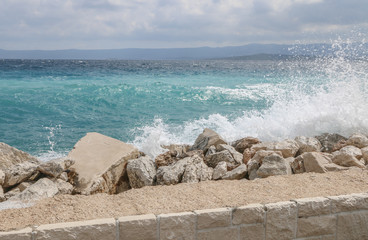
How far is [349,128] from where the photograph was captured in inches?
358

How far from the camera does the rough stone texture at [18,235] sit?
2967mm

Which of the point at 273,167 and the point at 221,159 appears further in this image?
the point at 221,159

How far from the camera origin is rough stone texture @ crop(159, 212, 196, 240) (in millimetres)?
3283

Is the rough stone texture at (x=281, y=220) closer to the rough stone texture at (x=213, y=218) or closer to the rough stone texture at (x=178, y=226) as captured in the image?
the rough stone texture at (x=213, y=218)

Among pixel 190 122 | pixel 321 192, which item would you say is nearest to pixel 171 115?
pixel 190 122

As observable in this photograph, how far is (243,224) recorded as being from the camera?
3.48 m

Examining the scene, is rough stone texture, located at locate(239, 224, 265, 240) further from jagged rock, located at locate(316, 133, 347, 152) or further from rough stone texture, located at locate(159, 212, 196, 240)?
jagged rock, located at locate(316, 133, 347, 152)

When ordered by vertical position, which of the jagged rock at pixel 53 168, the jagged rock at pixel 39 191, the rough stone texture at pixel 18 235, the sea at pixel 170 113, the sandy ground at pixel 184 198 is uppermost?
the rough stone texture at pixel 18 235

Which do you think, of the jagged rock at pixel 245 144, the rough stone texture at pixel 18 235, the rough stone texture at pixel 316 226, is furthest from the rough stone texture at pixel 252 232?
the jagged rock at pixel 245 144

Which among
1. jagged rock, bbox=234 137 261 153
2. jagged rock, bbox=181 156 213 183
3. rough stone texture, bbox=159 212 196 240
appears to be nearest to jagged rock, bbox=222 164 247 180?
jagged rock, bbox=181 156 213 183

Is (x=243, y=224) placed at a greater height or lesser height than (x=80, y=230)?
lesser

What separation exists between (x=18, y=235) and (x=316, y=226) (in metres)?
2.92

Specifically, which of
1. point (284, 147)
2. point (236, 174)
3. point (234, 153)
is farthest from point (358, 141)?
point (236, 174)

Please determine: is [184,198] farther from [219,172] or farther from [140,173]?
[140,173]
